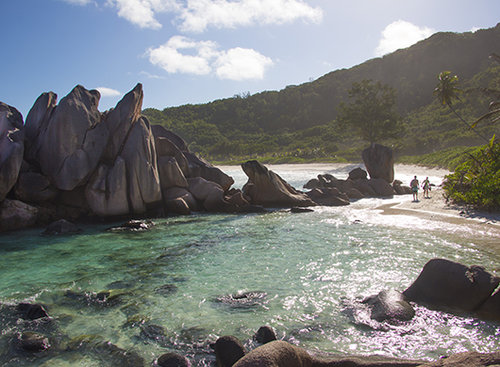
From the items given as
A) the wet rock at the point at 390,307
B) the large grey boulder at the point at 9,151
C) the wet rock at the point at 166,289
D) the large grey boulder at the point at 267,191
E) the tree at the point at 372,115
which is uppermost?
the tree at the point at 372,115

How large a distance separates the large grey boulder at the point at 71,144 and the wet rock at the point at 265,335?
59.5 ft

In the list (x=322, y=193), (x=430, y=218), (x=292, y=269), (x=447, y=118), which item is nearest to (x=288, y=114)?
(x=447, y=118)

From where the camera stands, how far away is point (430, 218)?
21312mm

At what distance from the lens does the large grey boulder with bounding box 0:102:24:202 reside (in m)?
20.0

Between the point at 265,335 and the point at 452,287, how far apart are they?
17.3ft

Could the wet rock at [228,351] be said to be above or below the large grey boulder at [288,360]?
below

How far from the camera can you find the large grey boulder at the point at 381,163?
38.7 m

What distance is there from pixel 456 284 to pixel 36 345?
33.9 feet

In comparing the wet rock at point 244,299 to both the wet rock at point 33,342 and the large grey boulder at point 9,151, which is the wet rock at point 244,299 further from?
the large grey boulder at point 9,151

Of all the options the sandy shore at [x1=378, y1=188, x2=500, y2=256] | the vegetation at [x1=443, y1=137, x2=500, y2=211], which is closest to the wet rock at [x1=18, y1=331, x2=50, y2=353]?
the sandy shore at [x1=378, y1=188, x2=500, y2=256]

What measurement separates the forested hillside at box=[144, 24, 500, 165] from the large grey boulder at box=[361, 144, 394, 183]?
40.0 metres

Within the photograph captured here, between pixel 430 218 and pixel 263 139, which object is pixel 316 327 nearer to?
pixel 430 218

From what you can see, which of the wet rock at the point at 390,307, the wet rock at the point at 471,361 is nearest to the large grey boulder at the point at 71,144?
the wet rock at the point at 390,307

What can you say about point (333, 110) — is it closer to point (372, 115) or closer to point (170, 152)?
point (372, 115)
